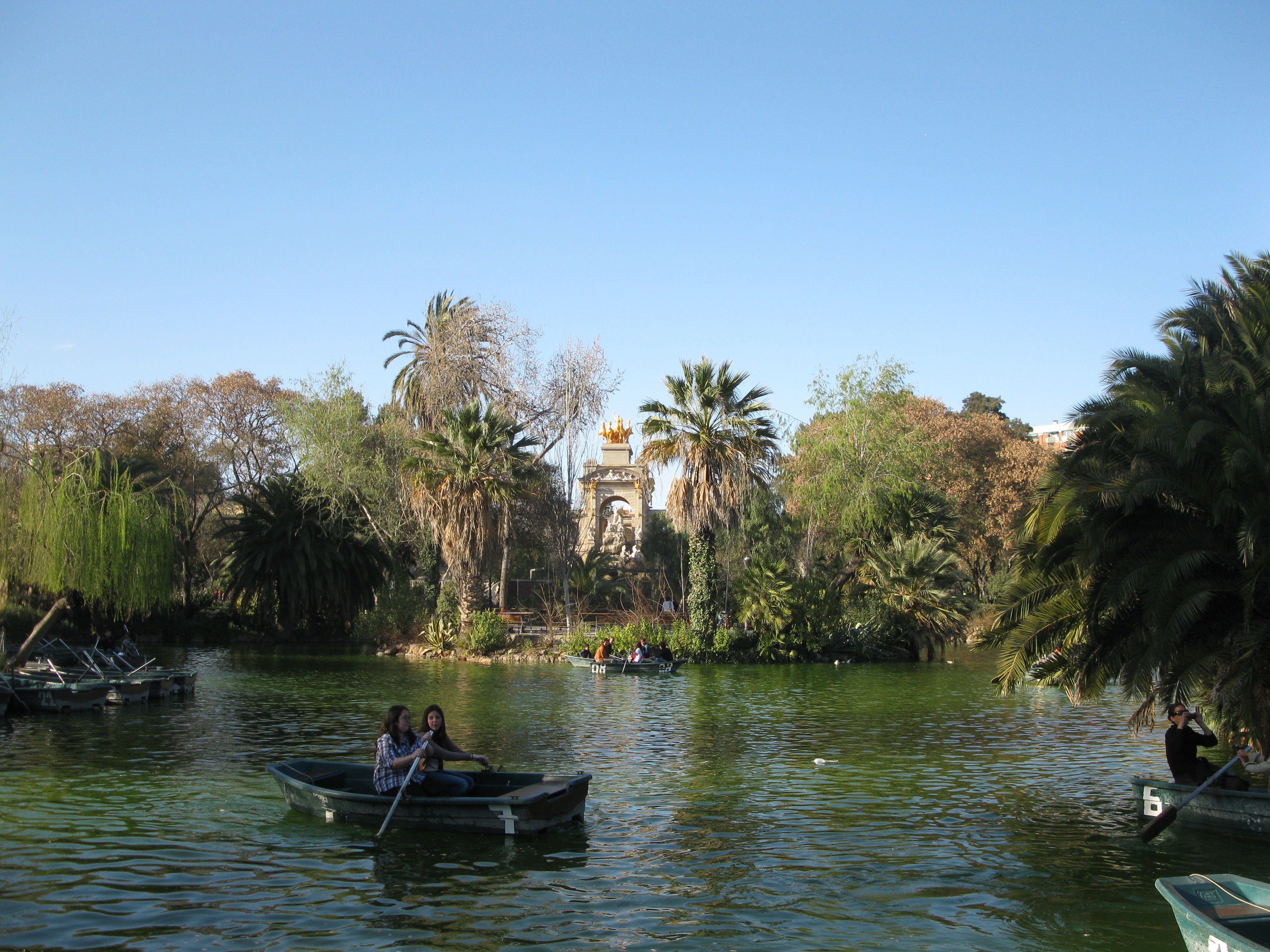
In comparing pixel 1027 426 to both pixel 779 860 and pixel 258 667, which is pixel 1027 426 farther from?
pixel 779 860

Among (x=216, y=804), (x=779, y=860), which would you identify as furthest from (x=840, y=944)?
(x=216, y=804)

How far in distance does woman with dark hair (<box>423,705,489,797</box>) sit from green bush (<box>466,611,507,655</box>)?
89.5ft

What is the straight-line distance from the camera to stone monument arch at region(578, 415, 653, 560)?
188 ft

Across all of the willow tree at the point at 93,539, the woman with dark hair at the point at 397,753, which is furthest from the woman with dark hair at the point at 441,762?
the willow tree at the point at 93,539

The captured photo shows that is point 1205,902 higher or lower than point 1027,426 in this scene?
lower

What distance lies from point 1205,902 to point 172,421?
54634 mm

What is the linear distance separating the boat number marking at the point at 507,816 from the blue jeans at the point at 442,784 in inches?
33.7

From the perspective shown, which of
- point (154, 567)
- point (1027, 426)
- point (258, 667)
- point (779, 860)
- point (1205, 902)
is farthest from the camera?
point (1027, 426)

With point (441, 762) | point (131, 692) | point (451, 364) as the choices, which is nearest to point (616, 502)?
point (451, 364)

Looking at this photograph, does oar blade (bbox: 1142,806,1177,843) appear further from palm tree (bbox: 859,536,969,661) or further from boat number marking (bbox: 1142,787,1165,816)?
palm tree (bbox: 859,536,969,661)

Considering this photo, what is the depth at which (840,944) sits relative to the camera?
8.58 metres

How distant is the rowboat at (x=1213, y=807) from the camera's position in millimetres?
11945

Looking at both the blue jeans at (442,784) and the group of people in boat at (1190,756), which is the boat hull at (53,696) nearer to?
the blue jeans at (442,784)

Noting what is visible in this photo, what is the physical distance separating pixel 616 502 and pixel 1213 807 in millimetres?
54838
